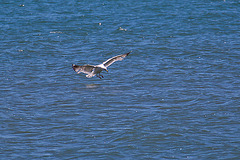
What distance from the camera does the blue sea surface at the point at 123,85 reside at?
48.5 feet

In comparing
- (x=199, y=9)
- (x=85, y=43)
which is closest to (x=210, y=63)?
(x=85, y=43)

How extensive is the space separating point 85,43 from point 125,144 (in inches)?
590

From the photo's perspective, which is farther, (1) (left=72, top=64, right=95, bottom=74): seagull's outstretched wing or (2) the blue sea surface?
(1) (left=72, top=64, right=95, bottom=74): seagull's outstretched wing

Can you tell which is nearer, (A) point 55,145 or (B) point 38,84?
(A) point 55,145

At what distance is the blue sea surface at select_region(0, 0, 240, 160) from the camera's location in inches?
582

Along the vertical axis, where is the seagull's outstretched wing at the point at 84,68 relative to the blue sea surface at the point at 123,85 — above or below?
above

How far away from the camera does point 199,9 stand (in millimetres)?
38000

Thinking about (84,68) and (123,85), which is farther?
(123,85)

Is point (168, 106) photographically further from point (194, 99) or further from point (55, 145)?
point (55, 145)

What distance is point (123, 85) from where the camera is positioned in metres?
21.1

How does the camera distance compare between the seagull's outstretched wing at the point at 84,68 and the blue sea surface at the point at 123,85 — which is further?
the seagull's outstretched wing at the point at 84,68

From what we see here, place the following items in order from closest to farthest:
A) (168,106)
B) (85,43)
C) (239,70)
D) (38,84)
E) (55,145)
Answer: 1. (55,145)
2. (168,106)
3. (38,84)
4. (239,70)
5. (85,43)

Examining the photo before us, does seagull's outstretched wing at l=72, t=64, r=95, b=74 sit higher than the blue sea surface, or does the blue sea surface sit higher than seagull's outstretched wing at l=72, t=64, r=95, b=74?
seagull's outstretched wing at l=72, t=64, r=95, b=74

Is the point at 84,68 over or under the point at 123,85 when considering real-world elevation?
over
